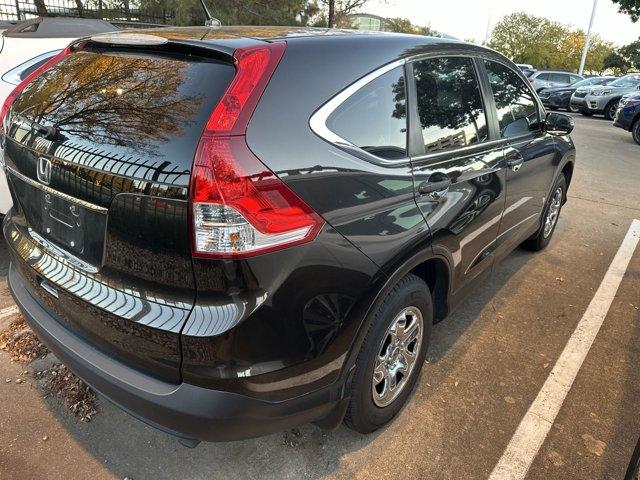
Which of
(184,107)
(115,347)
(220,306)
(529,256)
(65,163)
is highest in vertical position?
(184,107)

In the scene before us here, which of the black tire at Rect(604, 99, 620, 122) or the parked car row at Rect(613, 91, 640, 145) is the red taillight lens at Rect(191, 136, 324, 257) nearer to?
the parked car row at Rect(613, 91, 640, 145)

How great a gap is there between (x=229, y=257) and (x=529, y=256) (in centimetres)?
393

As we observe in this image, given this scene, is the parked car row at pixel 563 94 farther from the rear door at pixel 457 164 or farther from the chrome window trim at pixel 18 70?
the chrome window trim at pixel 18 70

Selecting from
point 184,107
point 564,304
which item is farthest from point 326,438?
point 564,304

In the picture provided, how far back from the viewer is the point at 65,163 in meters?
1.88

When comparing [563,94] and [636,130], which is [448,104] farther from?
[563,94]

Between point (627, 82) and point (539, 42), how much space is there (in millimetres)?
36981

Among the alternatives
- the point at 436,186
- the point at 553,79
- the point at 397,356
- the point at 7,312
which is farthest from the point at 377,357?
the point at 553,79

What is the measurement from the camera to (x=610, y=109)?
17969 millimetres

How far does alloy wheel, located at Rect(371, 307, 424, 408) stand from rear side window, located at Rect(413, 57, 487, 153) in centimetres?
84

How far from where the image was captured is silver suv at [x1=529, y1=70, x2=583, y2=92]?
23.0 metres

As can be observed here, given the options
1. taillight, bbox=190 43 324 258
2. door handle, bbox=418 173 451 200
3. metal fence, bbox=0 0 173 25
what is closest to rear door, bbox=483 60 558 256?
door handle, bbox=418 173 451 200

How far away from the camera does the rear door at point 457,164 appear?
2.34 metres

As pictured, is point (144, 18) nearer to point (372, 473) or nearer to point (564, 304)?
point (564, 304)
